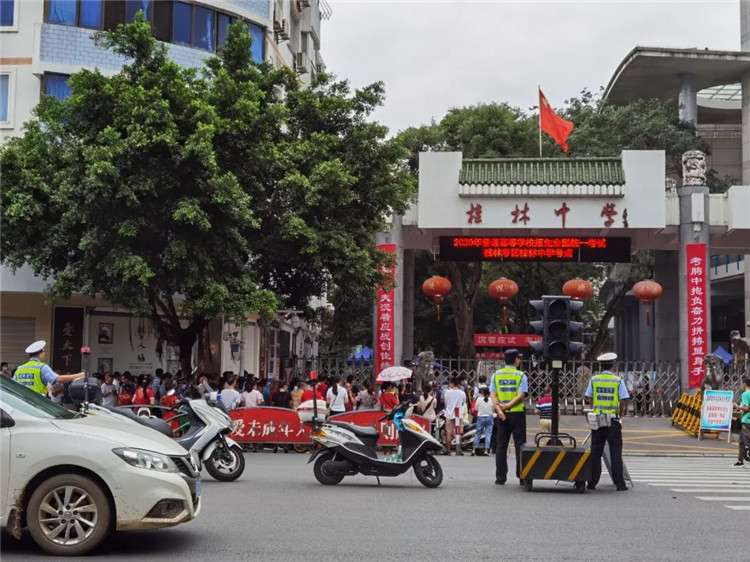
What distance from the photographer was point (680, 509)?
1080 centimetres

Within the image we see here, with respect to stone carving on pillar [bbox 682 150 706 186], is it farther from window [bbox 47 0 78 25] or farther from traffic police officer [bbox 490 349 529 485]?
window [bbox 47 0 78 25]

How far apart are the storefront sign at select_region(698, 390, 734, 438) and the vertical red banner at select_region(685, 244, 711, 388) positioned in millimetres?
3143

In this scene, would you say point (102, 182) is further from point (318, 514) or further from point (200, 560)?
point (200, 560)

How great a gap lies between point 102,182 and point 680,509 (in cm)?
1282

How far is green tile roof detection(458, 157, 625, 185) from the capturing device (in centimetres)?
2544

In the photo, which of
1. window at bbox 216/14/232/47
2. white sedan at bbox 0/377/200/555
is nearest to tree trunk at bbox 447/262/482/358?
window at bbox 216/14/232/47

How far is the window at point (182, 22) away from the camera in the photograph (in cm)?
2677

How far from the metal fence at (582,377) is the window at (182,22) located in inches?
380

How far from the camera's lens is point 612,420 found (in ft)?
41.4

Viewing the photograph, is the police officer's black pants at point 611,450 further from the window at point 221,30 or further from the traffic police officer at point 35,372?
the window at point 221,30

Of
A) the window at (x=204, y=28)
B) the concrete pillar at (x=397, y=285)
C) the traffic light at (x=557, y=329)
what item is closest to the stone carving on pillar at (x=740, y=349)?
the concrete pillar at (x=397, y=285)

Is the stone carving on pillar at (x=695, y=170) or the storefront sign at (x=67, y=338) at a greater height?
the stone carving on pillar at (x=695, y=170)

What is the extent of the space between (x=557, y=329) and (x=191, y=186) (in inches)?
392

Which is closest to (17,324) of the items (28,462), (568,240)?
(568,240)
